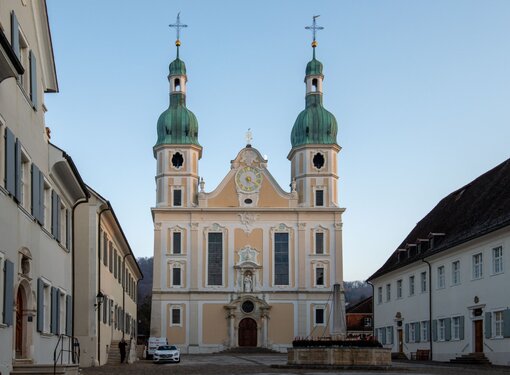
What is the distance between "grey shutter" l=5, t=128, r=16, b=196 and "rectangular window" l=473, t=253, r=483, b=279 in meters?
25.0

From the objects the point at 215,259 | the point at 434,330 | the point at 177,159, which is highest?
the point at 177,159

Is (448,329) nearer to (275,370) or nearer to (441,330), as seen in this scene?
(441,330)

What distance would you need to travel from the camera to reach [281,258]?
243 ft

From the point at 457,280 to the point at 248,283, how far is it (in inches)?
1320

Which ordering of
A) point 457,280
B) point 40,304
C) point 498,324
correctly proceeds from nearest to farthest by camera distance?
point 40,304, point 498,324, point 457,280

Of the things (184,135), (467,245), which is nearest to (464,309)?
(467,245)

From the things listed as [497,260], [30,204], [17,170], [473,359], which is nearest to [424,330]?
[473,359]

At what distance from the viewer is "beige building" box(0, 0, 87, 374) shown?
17.3 meters

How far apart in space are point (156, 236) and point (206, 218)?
173 inches

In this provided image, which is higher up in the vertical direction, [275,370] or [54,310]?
[54,310]

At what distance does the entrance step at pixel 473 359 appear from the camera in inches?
1456

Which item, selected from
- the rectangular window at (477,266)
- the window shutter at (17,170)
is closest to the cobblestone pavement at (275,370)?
the rectangular window at (477,266)

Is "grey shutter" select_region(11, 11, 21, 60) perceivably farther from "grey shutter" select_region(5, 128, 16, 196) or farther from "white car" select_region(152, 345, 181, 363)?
"white car" select_region(152, 345, 181, 363)

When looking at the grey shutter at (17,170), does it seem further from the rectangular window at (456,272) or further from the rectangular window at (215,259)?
the rectangular window at (215,259)
